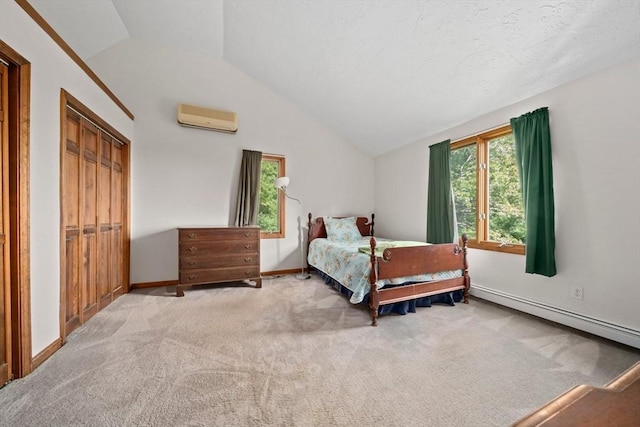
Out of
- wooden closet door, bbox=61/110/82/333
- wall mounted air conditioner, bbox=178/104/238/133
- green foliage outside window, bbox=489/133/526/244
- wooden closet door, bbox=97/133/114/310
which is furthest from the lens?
wall mounted air conditioner, bbox=178/104/238/133

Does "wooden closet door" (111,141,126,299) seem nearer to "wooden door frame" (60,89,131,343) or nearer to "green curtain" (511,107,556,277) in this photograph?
"wooden door frame" (60,89,131,343)

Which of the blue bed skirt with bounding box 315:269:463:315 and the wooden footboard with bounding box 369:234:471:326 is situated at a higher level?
the wooden footboard with bounding box 369:234:471:326

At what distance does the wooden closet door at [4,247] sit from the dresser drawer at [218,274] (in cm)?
165

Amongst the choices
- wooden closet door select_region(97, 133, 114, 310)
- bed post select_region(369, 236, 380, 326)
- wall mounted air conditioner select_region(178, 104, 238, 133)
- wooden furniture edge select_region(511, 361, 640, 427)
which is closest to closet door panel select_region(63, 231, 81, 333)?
wooden closet door select_region(97, 133, 114, 310)

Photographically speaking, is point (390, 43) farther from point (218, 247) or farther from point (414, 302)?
point (218, 247)

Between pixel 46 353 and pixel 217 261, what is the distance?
1679 millimetres

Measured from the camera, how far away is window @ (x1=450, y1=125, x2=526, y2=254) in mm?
2833

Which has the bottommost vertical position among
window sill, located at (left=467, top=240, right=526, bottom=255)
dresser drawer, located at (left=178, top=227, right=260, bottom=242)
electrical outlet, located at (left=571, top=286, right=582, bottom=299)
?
electrical outlet, located at (left=571, top=286, right=582, bottom=299)

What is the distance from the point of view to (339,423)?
4.14 ft

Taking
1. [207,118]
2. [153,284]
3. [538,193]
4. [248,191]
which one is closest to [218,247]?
Result: [248,191]

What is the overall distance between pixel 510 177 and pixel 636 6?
1505 mm

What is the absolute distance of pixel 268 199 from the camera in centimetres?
421

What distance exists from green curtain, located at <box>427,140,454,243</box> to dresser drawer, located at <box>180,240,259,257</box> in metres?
2.40

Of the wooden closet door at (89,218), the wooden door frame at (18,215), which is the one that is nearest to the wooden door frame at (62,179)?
the wooden closet door at (89,218)
